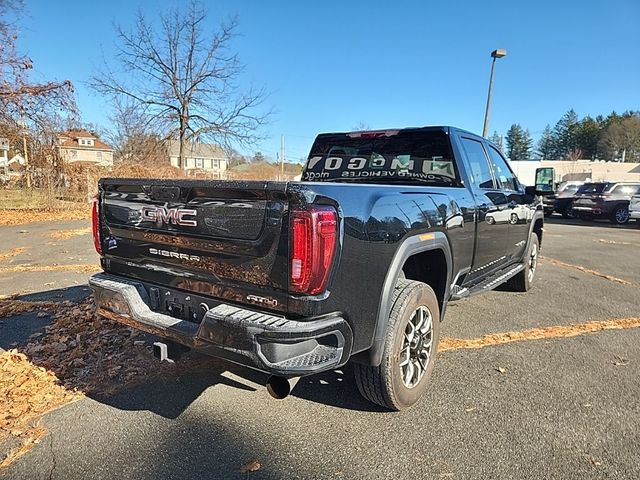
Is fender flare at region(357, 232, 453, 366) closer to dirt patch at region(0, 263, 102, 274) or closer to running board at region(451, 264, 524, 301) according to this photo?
running board at region(451, 264, 524, 301)

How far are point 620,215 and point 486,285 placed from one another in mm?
17383

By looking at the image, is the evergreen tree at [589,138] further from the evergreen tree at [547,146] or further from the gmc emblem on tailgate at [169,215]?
the gmc emblem on tailgate at [169,215]

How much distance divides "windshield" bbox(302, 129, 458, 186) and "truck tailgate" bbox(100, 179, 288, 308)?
2.26m

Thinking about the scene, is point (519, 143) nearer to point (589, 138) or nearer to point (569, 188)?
point (589, 138)

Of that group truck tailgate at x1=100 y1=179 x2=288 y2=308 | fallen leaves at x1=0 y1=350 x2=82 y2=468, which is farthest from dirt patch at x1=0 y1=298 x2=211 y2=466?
truck tailgate at x1=100 y1=179 x2=288 y2=308

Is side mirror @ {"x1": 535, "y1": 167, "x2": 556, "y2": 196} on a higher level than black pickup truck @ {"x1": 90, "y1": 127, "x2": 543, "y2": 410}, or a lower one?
higher

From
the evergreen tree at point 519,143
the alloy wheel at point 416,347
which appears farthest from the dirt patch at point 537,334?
the evergreen tree at point 519,143

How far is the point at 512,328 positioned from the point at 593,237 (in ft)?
34.9

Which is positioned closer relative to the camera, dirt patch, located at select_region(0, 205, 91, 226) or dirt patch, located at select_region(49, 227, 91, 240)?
dirt patch, located at select_region(49, 227, 91, 240)

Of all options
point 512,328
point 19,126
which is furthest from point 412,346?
point 19,126

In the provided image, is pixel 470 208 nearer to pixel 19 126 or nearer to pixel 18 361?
pixel 18 361

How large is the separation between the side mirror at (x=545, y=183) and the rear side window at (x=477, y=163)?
141 centimetres

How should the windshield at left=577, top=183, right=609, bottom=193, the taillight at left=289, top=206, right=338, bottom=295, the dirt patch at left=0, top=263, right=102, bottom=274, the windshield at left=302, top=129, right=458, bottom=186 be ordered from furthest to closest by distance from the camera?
the windshield at left=577, top=183, right=609, bottom=193 < the dirt patch at left=0, top=263, right=102, bottom=274 < the windshield at left=302, top=129, right=458, bottom=186 < the taillight at left=289, top=206, right=338, bottom=295

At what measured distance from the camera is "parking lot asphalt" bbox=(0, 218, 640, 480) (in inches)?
94.0
